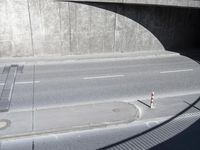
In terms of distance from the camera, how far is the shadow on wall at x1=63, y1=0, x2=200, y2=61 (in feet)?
70.9

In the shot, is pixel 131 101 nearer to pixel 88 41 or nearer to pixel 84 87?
pixel 84 87

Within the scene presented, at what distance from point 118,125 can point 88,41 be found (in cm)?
1193

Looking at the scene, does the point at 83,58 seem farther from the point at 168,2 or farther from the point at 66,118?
the point at 66,118

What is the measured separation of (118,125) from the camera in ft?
34.2

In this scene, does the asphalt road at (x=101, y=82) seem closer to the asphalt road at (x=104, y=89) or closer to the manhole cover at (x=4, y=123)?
the asphalt road at (x=104, y=89)

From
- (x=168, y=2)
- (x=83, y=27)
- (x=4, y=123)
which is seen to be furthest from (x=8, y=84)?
(x=168, y=2)

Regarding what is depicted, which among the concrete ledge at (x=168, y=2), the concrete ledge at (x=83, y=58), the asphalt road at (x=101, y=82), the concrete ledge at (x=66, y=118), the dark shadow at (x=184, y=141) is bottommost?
the dark shadow at (x=184, y=141)

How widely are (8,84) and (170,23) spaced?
1560cm

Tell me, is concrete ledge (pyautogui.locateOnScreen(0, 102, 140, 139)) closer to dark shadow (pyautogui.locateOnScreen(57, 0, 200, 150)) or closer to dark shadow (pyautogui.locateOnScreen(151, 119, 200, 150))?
dark shadow (pyautogui.locateOnScreen(151, 119, 200, 150))

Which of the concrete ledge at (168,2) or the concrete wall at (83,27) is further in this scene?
the concrete ledge at (168,2)

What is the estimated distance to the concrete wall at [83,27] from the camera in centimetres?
1939

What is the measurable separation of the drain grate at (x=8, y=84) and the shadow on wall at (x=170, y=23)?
7552 mm

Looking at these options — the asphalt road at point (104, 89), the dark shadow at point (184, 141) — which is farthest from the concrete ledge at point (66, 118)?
the dark shadow at point (184, 141)

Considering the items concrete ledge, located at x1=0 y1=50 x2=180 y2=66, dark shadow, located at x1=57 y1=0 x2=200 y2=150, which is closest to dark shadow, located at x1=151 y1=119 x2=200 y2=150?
concrete ledge, located at x1=0 y1=50 x2=180 y2=66
